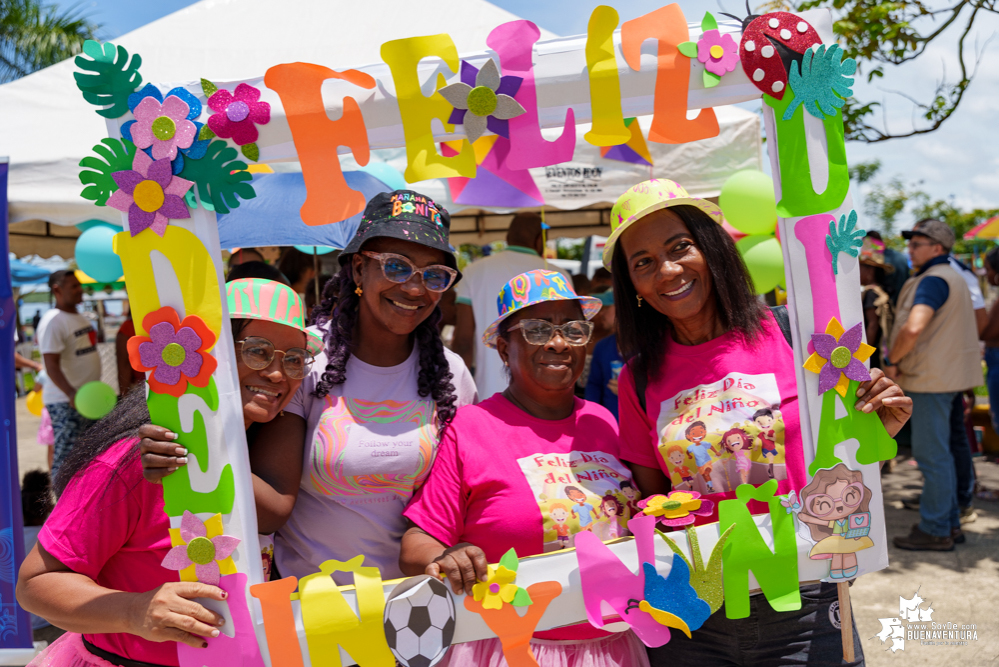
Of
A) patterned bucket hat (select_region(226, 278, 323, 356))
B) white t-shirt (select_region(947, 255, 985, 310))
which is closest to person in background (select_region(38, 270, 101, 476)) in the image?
patterned bucket hat (select_region(226, 278, 323, 356))

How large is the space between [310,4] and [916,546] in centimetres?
627

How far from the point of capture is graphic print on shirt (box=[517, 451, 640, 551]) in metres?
1.79

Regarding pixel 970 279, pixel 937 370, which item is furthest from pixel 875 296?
pixel 937 370

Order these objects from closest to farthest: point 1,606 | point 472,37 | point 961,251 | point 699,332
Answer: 1. point 699,332
2. point 1,606
3. point 472,37
4. point 961,251

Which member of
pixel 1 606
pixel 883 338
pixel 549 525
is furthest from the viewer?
pixel 883 338

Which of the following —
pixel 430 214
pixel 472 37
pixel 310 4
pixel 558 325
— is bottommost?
pixel 558 325

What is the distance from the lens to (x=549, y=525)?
1.79m

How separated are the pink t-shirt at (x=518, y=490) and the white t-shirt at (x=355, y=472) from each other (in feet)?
0.29

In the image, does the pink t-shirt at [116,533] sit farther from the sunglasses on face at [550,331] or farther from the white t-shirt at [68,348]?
the white t-shirt at [68,348]

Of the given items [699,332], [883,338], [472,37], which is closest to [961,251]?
[883,338]

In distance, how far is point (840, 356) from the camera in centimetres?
158

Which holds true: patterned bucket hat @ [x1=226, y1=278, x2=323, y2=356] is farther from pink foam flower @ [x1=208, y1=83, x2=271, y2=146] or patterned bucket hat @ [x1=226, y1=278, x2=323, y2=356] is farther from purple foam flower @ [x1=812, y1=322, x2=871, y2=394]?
purple foam flower @ [x1=812, y1=322, x2=871, y2=394]

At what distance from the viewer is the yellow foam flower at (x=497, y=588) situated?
157cm

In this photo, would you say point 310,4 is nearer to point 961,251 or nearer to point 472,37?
point 472,37
